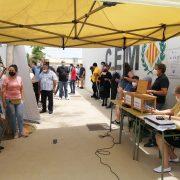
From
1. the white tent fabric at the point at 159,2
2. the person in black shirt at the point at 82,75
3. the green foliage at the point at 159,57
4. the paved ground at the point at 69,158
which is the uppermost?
the white tent fabric at the point at 159,2

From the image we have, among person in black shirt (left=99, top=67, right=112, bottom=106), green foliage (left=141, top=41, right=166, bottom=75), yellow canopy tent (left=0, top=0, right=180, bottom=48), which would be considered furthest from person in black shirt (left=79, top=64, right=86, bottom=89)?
yellow canopy tent (left=0, top=0, right=180, bottom=48)

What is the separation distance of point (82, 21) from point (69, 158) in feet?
7.86

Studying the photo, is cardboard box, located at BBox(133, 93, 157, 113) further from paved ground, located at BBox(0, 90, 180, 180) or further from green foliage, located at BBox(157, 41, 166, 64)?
green foliage, located at BBox(157, 41, 166, 64)

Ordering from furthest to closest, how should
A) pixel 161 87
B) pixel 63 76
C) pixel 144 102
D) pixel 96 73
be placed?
pixel 96 73 → pixel 63 76 → pixel 161 87 → pixel 144 102

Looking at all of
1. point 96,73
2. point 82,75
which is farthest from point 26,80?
point 82,75

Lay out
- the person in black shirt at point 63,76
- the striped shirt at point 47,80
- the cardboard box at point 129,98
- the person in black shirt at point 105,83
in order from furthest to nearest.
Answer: the person in black shirt at point 63,76 → the person in black shirt at point 105,83 → the striped shirt at point 47,80 → the cardboard box at point 129,98

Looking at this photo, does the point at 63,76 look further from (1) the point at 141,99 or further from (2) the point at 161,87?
(1) the point at 141,99

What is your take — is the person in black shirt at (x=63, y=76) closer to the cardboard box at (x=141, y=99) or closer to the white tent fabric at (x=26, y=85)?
the white tent fabric at (x=26, y=85)

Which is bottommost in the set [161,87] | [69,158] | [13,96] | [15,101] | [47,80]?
[69,158]

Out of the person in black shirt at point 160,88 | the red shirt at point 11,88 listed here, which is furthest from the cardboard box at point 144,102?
the red shirt at point 11,88

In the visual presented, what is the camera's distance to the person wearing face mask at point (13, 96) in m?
6.17

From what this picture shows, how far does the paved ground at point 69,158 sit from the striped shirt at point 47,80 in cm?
179

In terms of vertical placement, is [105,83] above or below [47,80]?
below

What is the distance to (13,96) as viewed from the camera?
6188 millimetres
